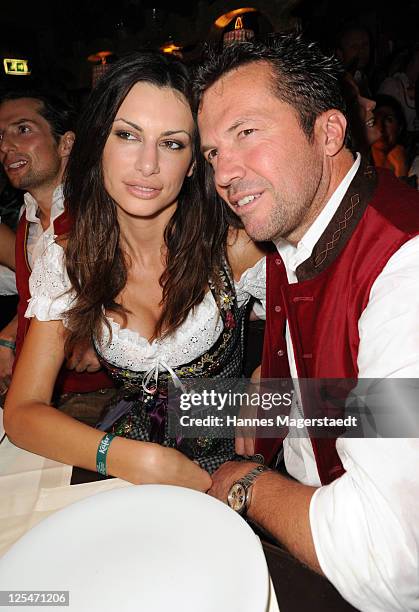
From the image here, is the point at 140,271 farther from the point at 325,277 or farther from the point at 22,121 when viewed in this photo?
the point at 22,121

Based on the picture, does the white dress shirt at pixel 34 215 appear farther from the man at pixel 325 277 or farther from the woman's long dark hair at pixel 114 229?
the man at pixel 325 277

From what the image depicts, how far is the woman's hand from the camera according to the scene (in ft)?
Result: 3.18

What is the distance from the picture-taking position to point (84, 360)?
63.1 inches

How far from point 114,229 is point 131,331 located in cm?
41

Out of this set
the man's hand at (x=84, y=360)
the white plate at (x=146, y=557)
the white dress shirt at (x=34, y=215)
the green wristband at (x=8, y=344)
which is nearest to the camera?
the white plate at (x=146, y=557)

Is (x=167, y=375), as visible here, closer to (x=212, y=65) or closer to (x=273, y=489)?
(x=273, y=489)

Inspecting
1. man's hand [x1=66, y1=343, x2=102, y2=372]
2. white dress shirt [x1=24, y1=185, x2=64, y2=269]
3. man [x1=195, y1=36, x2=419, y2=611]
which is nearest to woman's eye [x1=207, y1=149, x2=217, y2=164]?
man [x1=195, y1=36, x2=419, y2=611]

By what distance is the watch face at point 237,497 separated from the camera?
0.97 metres

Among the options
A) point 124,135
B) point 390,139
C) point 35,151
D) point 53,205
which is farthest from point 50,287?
point 390,139

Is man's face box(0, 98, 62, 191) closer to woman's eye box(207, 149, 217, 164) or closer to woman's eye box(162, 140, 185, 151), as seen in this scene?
woman's eye box(162, 140, 185, 151)

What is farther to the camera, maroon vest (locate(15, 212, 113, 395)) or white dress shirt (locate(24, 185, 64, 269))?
white dress shirt (locate(24, 185, 64, 269))

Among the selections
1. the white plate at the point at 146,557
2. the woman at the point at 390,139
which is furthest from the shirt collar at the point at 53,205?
the woman at the point at 390,139

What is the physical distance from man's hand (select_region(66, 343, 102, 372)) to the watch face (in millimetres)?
772

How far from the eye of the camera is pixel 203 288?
154 cm
